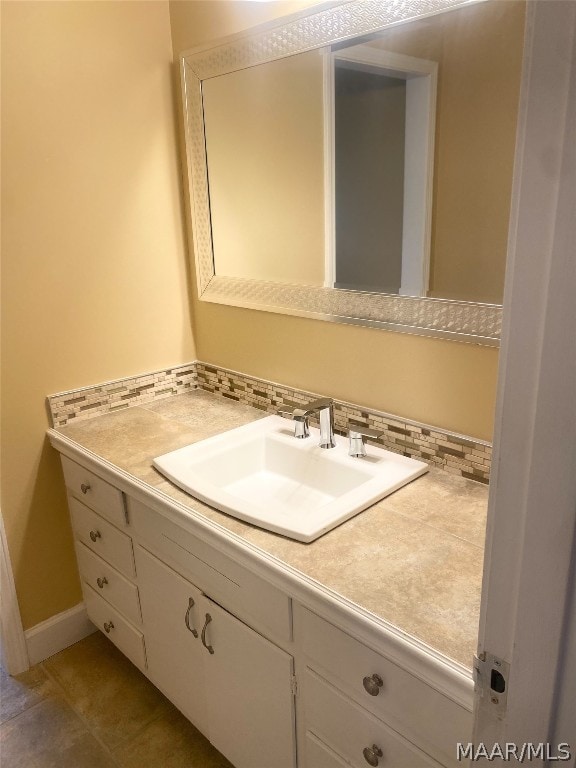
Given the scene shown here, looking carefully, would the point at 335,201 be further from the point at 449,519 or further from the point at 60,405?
the point at 60,405

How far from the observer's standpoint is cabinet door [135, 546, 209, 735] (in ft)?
4.73

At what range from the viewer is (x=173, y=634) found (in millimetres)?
1540

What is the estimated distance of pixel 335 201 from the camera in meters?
1.54

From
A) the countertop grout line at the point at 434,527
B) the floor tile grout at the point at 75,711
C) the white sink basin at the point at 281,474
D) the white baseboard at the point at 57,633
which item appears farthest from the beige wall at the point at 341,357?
the floor tile grout at the point at 75,711

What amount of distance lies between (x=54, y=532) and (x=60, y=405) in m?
0.43

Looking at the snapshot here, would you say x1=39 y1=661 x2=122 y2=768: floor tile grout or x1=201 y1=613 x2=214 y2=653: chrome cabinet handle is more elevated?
x1=201 y1=613 x2=214 y2=653: chrome cabinet handle

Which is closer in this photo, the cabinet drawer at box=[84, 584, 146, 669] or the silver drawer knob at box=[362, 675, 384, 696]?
the silver drawer knob at box=[362, 675, 384, 696]

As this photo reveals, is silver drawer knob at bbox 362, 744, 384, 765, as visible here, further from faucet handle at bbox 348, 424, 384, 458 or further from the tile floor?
the tile floor

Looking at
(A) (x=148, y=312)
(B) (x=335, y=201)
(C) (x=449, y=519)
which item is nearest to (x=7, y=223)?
(A) (x=148, y=312)

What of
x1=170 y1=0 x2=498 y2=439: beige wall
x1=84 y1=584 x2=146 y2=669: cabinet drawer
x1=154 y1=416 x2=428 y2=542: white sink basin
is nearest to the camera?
x1=154 y1=416 x2=428 y2=542: white sink basin

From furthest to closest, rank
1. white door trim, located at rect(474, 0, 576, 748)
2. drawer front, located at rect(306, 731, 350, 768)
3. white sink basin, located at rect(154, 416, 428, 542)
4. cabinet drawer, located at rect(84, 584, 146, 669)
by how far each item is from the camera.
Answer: cabinet drawer, located at rect(84, 584, 146, 669), white sink basin, located at rect(154, 416, 428, 542), drawer front, located at rect(306, 731, 350, 768), white door trim, located at rect(474, 0, 576, 748)

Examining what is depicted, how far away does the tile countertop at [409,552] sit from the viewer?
3.17 feet

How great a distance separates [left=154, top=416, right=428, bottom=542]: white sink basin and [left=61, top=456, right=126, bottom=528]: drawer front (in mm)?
205

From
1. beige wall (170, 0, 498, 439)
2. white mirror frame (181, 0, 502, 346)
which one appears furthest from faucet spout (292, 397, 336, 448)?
white mirror frame (181, 0, 502, 346)
